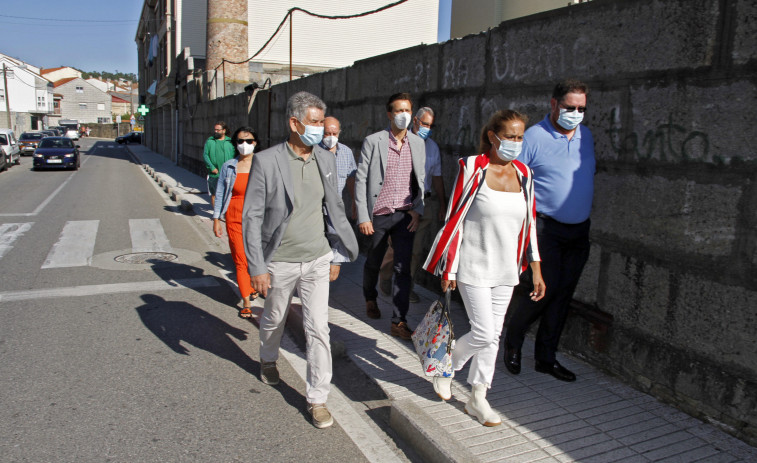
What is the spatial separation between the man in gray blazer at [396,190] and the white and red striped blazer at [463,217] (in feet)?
5.09

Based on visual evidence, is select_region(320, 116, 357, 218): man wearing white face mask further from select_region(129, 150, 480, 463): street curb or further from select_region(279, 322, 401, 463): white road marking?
select_region(129, 150, 480, 463): street curb

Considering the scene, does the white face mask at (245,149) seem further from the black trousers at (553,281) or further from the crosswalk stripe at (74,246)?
the black trousers at (553,281)

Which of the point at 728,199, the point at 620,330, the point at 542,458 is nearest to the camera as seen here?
the point at 542,458

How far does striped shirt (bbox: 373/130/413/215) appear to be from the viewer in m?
5.21

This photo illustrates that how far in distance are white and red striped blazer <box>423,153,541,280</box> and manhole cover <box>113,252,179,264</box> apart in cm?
585

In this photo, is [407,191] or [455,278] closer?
[455,278]

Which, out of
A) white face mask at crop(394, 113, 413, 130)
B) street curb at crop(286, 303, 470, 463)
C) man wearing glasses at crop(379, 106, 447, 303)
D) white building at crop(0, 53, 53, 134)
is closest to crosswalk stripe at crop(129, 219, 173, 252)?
man wearing glasses at crop(379, 106, 447, 303)

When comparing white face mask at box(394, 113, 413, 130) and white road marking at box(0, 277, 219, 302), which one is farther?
white road marking at box(0, 277, 219, 302)

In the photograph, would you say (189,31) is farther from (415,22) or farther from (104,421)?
(104,421)

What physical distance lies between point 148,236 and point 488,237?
825 cm

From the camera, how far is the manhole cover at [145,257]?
8211 mm

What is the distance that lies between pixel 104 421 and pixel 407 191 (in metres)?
3.01

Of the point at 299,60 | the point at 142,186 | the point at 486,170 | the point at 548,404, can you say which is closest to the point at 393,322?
the point at 548,404

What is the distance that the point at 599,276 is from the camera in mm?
4461
